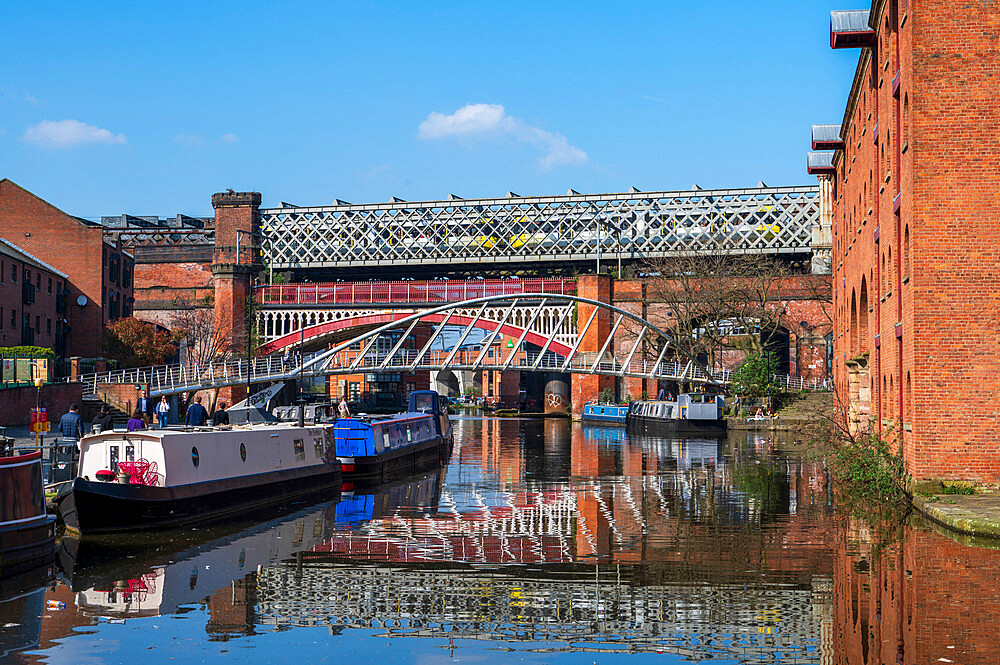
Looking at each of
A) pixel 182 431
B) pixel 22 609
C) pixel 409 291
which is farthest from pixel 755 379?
pixel 22 609

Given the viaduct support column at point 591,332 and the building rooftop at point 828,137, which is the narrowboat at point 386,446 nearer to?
the building rooftop at point 828,137

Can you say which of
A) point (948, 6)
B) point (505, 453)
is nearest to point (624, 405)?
point (505, 453)

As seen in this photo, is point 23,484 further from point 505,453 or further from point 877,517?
point 505,453

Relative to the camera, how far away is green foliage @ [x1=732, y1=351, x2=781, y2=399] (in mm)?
59219

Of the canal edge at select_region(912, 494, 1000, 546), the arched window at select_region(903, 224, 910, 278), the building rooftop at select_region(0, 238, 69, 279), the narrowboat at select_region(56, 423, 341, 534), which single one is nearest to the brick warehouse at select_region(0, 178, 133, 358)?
the building rooftop at select_region(0, 238, 69, 279)

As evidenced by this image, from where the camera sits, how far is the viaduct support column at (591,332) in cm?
6831

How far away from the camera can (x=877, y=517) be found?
816 inches

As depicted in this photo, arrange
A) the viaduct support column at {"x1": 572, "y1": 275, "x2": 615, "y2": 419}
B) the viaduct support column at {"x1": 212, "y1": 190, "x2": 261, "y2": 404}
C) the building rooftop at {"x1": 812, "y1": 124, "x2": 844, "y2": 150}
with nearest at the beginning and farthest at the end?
the building rooftop at {"x1": 812, "y1": 124, "x2": 844, "y2": 150}
the viaduct support column at {"x1": 572, "y1": 275, "x2": 615, "y2": 419}
the viaduct support column at {"x1": 212, "y1": 190, "x2": 261, "y2": 404}

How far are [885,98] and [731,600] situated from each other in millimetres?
14225

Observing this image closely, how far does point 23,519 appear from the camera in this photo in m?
16.3

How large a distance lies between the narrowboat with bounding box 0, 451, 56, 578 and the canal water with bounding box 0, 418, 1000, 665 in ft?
1.66

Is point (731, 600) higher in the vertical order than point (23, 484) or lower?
lower

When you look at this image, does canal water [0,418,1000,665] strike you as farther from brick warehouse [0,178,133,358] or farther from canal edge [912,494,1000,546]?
brick warehouse [0,178,133,358]

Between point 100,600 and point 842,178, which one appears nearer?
point 100,600
